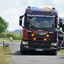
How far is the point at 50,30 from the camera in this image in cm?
2778

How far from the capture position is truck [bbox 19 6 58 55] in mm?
27797

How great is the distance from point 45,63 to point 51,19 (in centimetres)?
859

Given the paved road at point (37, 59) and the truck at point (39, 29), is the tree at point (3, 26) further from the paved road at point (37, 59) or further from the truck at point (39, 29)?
the paved road at point (37, 59)

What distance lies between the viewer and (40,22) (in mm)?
Result: 27969

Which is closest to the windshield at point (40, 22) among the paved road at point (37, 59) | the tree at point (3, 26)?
the paved road at point (37, 59)

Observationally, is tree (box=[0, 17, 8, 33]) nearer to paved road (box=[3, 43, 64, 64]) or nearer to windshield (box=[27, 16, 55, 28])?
windshield (box=[27, 16, 55, 28])

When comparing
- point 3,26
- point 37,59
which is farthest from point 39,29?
point 3,26

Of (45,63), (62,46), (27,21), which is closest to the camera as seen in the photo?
(45,63)

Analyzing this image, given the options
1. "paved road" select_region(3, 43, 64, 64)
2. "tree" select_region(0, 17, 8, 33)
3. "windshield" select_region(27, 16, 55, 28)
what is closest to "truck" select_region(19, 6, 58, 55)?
"windshield" select_region(27, 16, 55, 28)

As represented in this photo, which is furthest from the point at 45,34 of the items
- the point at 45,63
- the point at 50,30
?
the point at 45,63

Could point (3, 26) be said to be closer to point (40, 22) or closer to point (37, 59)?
point (40, 22)

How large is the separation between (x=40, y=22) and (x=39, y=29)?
0.55 metres

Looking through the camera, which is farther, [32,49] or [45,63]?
[32,49]

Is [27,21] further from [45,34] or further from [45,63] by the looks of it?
[45,63]
